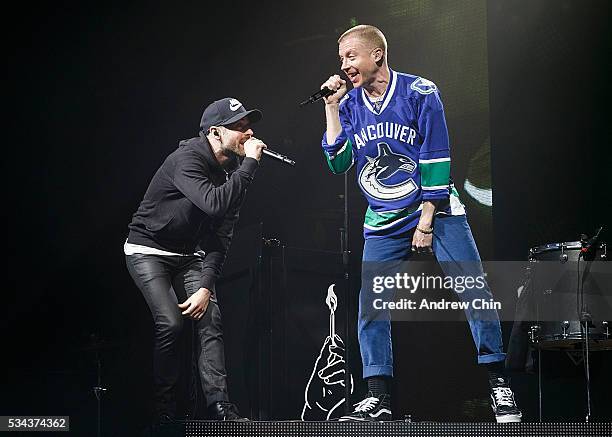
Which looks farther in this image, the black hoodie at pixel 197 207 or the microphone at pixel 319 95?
the microphone at pixel 319 95

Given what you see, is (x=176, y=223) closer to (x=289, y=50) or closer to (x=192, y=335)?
(x=192, y=335)

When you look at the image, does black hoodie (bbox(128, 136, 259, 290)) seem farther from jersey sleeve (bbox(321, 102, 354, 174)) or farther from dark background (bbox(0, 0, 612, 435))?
jersey sleeve (bbox(321, 102, 354, 174))

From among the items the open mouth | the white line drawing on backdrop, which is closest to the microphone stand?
the white line drawing on backdrop

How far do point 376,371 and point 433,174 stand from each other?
48.9 inches

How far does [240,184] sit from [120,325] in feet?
3.86

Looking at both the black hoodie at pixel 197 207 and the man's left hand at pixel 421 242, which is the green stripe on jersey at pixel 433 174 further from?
the black hoodie at pixel 197 207

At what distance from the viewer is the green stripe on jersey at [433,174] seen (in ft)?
18.1

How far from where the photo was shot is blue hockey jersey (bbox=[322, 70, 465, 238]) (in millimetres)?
5516

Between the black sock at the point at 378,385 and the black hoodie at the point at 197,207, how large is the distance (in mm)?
1142

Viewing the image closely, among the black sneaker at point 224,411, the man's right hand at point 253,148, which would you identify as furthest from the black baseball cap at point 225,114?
the black sneaker at point 224,411

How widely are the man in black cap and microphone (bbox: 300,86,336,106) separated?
1.45ft

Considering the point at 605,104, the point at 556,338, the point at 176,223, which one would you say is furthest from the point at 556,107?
the point at 176,223

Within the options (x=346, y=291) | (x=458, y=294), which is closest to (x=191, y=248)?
(x=346, y=291)

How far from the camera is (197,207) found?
5594mm
